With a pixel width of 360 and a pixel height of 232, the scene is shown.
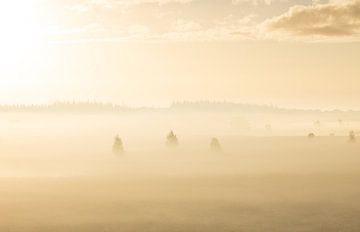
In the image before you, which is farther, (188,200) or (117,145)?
(117,145)

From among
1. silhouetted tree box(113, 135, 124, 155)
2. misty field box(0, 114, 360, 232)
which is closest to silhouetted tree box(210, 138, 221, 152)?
silhouetted tree box(113, 135, 124, 155)

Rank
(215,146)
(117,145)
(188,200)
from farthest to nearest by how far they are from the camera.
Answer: (215,146), (117,145), (188,200)

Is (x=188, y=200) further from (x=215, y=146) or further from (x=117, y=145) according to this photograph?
(x=215, y=146)

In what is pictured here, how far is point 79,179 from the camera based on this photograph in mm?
120375

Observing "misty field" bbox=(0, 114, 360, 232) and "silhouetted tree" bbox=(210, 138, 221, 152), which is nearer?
"misty field" bbox=(0, 114, 360, 232)

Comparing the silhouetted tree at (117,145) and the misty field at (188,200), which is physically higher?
the silhouetted tree at (117,145)

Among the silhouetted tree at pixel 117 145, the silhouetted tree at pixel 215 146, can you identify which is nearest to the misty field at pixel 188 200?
the silhouetted tree at pixel 117 145

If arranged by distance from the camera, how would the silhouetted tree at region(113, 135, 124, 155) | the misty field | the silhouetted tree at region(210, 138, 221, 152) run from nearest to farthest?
the misty field → the silhouetted tree at region(113, 135, 124, 155) → the silhouetted tree at region(210, 138, 221, 152)

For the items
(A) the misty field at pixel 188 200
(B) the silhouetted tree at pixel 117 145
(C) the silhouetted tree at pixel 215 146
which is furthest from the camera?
(C) the silhouetted tree at pixel 215 146

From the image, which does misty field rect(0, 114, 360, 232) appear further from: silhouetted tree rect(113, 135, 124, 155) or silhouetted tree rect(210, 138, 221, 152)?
silhouetted tree rect(210, 138, 221, 152)

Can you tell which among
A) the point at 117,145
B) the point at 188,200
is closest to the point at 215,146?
the point at 117,145

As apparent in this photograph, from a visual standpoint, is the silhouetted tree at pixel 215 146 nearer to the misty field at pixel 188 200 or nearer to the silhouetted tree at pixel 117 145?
the silhouetted tree at pixel 117 145

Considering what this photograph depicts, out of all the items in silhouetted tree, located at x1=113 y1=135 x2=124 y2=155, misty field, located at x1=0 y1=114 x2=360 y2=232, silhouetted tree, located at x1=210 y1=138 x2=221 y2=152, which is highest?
silhouetted tree, located at x1=210 y1=138 x2=221 y2=152

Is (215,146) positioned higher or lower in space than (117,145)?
higher
